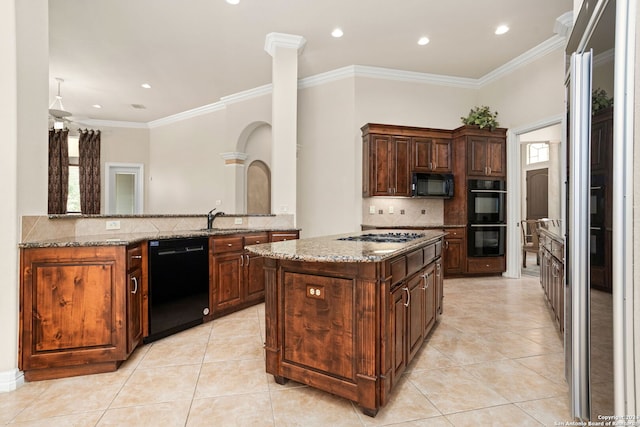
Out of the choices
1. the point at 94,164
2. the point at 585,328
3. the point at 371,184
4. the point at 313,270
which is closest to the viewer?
the point at 585,328

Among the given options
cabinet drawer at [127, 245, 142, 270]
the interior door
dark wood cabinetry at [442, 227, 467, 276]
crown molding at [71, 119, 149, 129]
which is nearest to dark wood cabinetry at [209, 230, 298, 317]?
cabinet drawer at [127, 245, 142, 270]

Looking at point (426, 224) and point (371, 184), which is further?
point (426, 224)

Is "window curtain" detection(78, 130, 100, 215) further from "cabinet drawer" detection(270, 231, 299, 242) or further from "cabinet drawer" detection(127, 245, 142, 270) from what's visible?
"cabinet drawer" detection(127, 245, 142, 270)

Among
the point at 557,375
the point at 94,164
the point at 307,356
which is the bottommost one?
the point at 557,375

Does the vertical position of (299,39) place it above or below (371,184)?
above

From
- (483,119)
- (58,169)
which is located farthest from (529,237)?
(58,169)

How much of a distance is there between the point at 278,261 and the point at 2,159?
1.81m

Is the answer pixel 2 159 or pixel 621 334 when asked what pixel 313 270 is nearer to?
pixel 621 334

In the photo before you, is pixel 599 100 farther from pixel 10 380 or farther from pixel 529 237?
pixel 529 237

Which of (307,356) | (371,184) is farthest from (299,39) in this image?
(307,356)

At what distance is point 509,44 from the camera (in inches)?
171

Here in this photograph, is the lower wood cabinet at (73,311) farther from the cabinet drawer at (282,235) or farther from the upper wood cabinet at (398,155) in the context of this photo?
the upper wood cabinet at (398,155)

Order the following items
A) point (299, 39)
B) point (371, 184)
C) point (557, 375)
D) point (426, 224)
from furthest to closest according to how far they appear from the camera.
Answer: point (426, 224), point (371, 184), point (299, 39), point (557, 375)

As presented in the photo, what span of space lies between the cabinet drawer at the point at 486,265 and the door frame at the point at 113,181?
293 inches
